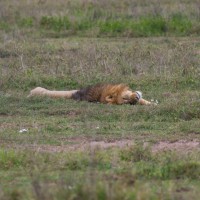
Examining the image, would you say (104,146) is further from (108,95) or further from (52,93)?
(52,93)

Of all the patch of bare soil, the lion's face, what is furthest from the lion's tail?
the patch of bare soil

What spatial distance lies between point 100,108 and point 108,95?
50cm

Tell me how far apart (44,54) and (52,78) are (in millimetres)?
2014

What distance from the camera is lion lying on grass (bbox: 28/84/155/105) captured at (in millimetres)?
9789

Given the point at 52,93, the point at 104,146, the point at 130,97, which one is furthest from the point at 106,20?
the point at 104,146

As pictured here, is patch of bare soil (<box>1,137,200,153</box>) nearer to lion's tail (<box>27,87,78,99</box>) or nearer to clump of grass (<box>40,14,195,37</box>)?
lion's tail (<box>27,87,78,99</box>)

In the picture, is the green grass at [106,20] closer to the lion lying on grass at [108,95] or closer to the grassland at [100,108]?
the grassland at [100,108]

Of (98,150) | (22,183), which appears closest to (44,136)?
(98,150)

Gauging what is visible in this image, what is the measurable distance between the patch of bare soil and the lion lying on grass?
197 cm

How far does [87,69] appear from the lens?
11492mm

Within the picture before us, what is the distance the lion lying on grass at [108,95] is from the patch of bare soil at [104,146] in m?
1.97

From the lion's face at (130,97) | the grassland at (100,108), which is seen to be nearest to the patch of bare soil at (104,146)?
the grassland at (100,108)

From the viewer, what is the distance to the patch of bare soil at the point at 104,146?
737 cm

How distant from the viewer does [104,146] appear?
754 cm
